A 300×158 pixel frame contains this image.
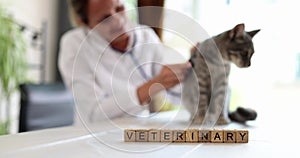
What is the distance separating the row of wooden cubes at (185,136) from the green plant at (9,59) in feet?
4.17

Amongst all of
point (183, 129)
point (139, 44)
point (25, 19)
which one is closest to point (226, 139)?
point (183, 129)

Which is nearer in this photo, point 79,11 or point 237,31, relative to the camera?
point 237,31

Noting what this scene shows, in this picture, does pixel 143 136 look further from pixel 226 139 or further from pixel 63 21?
pixel 63 21

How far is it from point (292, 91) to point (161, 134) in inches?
38.2

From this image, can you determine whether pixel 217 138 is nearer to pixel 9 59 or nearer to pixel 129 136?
pixel 129 136

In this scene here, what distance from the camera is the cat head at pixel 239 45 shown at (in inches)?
20.6

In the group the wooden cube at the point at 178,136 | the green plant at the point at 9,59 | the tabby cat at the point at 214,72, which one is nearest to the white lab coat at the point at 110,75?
the tabby cat at the point at 214,72

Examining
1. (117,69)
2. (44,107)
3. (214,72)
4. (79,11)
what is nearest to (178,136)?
(214,72)

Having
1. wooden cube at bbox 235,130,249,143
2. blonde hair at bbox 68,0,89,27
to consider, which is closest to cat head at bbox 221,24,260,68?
wooden cube at bbox 235,130,249,143

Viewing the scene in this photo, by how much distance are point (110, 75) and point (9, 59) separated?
0.97 meters

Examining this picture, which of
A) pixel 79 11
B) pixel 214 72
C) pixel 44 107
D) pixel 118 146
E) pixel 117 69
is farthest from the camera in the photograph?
pixel 44 107

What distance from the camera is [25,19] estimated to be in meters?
2.23

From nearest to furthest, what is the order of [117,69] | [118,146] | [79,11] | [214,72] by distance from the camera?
1. [118,146]
2. [214,72]
3. [117,69]
4. [79,11]

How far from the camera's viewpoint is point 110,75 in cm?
92
